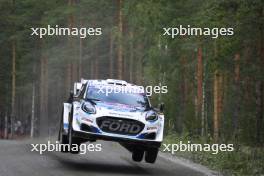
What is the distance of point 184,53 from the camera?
116 ft

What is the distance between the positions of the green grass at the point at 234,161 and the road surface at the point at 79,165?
1.17 metres

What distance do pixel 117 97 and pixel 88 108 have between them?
146cm

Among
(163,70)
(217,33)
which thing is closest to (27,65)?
(163,70)

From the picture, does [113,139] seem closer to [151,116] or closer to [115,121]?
[115,121]

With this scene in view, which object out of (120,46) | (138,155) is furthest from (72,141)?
(120,46)

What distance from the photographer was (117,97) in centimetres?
1648

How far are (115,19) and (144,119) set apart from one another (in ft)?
99.6

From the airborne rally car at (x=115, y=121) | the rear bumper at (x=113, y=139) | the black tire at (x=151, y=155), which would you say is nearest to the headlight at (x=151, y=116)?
the airborne rally car at (x=115, y=121)

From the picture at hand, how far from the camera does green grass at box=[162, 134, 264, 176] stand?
16.4 metres

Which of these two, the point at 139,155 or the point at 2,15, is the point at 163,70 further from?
the point at 2,15

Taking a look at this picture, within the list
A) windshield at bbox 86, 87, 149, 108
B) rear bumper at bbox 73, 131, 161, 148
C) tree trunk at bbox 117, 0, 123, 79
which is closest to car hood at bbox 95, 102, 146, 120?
rear bumper at bbox 73, 131, 161, 148

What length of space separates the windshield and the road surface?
5.41 feet

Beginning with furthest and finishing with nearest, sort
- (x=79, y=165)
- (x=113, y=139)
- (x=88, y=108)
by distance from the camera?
1. (x=79, y=165)
2. (x=88, y=108)
3. (x=113, y=139)

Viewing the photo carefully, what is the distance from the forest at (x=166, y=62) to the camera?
22766 millimetres
